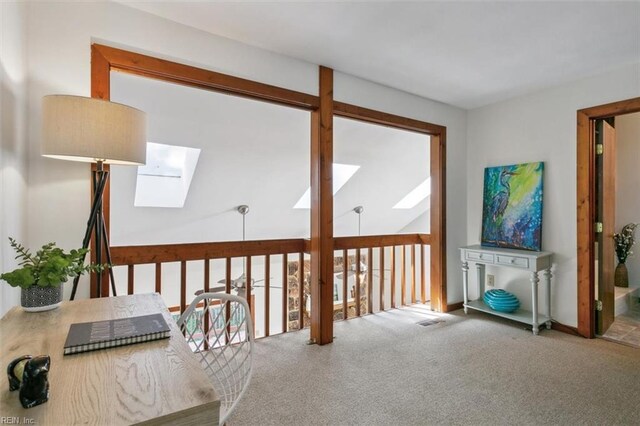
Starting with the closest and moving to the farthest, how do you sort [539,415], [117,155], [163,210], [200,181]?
[117,155] < [539,415] < [200,181] < [163,210]

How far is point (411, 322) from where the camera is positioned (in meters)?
3.44

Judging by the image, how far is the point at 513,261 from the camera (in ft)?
10.6

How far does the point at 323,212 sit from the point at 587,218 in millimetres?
2434

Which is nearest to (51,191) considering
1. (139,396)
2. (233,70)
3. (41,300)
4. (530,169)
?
(41,300)

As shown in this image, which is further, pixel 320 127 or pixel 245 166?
pixel 245 166

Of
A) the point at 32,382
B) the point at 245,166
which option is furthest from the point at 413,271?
the point at 32,382

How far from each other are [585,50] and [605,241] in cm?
178

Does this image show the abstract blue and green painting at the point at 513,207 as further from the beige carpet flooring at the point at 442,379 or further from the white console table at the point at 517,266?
the beige carpet flooring at the point at 442,379

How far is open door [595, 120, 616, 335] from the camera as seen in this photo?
10.0 feet

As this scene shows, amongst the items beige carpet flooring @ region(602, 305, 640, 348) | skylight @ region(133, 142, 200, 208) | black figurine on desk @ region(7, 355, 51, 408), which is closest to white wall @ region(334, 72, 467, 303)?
beige carpet flooring @ region(602, 305, 640, 348)

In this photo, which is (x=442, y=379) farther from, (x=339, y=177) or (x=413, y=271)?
(x=339, y=177)

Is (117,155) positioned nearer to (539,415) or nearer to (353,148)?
(539,415)

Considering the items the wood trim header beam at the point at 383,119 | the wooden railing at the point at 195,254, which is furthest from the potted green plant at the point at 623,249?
the wooden railing at the point at 195,254

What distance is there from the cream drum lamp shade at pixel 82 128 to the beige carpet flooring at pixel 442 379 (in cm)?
155
